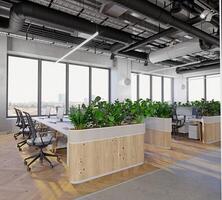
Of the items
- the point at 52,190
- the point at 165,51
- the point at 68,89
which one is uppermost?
the point at 165,51

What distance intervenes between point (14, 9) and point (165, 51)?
4691 mm

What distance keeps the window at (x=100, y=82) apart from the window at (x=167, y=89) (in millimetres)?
4416

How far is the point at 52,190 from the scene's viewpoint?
9.25 ft

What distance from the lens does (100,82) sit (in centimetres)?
979

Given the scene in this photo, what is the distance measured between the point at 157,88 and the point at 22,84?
7.76 meters

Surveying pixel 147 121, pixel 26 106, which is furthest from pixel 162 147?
pixel 26 106

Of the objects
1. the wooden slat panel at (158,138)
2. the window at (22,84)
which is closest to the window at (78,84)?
the window at (22,84)

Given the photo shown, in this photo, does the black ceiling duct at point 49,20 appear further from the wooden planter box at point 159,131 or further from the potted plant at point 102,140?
the wooden planter box at point 159,131

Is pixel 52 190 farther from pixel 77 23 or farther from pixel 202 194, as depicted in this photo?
pixel 77 23

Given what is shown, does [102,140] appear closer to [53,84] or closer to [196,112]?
[196,112]

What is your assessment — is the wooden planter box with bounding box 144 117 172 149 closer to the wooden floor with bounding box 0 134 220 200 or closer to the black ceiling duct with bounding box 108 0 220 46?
the wooden floor with bounding box 0 134 220 200

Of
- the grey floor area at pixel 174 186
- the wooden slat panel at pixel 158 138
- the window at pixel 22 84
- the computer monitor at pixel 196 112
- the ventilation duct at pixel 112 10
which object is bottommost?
the grey floor area at pixel 174 186

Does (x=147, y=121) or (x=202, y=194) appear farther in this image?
(x=147, y=121)

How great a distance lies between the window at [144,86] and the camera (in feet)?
37.1
